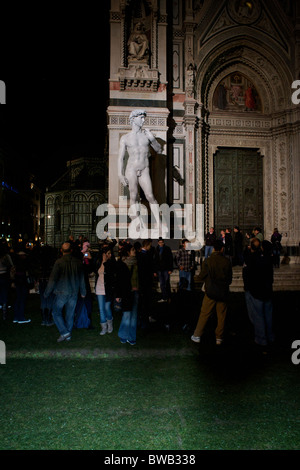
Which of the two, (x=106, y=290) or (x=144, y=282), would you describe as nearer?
(x=106, y=290)

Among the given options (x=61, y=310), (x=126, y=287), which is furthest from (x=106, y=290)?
(x=61, y=310)

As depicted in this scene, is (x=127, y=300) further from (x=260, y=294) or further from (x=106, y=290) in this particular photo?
(x=260, y=294)

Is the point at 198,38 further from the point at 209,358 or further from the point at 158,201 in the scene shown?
the point at 209,358

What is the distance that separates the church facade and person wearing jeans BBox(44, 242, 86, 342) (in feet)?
29.5

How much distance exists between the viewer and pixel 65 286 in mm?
6602

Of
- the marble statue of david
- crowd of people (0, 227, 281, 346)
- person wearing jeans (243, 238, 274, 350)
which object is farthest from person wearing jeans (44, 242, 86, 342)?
the marble statue of david

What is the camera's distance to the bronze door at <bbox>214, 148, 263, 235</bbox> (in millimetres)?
18438

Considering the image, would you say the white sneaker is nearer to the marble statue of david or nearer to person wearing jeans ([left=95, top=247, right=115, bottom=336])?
person wearing jeans ([left=95, top=247, right=115, bottom=336])

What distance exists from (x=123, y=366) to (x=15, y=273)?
13.9 feet

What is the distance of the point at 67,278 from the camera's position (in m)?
6.66

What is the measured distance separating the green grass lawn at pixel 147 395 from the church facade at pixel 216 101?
411 inches

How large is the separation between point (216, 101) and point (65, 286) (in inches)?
601

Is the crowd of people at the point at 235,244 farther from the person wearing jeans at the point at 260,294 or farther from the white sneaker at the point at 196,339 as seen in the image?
the white sneaker at the point at 196,339
